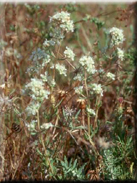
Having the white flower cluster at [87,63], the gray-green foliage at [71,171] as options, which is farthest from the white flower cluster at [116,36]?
the gray-green foliage at [71,171]

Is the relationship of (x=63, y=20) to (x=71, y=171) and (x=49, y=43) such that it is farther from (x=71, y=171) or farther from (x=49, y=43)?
(x=71, y=171)

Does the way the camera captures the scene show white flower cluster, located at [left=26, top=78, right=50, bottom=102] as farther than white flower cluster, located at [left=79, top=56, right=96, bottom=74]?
No

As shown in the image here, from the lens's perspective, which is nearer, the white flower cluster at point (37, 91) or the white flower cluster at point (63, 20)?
the white flower cluster at point (37, 91)

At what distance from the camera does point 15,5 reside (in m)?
2.84

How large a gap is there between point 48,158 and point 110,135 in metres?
0.54

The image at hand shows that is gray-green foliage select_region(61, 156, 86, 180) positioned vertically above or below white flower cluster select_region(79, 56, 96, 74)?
below

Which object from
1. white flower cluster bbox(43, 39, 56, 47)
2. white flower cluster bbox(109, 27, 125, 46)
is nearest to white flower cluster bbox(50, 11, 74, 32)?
white flower cluster bbox(43, 39, 56, 47)

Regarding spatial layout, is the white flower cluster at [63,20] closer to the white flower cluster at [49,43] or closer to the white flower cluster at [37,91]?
the white flower cluster at [49,43]

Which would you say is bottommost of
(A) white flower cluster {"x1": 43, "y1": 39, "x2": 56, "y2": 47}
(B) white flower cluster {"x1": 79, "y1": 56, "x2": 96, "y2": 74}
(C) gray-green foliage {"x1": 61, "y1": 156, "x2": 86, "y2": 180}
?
(C) gray-green foliage {"x1": 61, "y1": 156, "x2": 86, "y2": 180}

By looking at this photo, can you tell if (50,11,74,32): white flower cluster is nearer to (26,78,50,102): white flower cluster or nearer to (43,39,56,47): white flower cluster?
(43,39,56,47): white flower cluster

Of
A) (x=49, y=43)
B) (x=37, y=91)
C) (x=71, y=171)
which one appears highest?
(x=49, y=43)

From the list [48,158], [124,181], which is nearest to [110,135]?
[124,181]

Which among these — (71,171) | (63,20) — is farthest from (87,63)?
(71,171)

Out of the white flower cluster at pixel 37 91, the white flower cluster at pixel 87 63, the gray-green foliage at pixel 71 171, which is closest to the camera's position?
the white flower cluster at pixel 37 91
